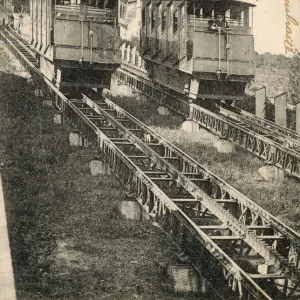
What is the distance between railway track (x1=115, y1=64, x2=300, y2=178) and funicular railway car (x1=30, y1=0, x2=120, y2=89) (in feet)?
8.47

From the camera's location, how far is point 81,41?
14773mm

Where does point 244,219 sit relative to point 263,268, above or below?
above

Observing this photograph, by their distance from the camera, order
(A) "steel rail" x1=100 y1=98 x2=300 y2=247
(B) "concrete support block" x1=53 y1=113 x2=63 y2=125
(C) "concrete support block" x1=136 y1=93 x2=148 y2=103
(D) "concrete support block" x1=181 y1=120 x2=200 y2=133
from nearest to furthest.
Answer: (A) "steel rail" x1=100 y1=98 x2=300 y2=247 < (B) "concrete support block" x1=53 y1=113 x2=63 y2=125 < (D) "concrete support block" x1=181 y1=120 x2=200 y2=133 < (C) "concrete support block" x1=136 y1=93 x2=148 y2=103

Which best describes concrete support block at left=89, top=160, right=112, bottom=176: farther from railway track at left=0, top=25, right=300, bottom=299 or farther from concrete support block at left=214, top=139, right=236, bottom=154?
concrete support block at left=214, top=139, right=236, bottom=154

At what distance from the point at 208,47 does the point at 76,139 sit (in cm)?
478

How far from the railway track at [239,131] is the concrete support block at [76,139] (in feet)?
11.9

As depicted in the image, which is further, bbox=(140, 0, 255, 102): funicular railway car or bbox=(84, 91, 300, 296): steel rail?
bbox=(140, 0, 255, 102): funicular railway car

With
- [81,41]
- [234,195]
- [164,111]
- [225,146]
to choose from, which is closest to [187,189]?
[234,195]

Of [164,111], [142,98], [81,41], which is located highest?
[81,41]

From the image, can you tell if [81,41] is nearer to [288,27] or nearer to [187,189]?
[288,27]

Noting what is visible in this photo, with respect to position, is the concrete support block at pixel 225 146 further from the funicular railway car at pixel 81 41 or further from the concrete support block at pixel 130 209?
the concrete support block at pixel 130 209

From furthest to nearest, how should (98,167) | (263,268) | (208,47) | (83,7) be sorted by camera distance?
1. (83,7)
2. (208,47)
3. (98,167)
4. (263,268)

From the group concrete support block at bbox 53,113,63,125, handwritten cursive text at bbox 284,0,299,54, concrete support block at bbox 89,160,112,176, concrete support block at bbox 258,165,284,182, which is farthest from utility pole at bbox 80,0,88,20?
handwritten cursive text at bbox 284,0,299,54

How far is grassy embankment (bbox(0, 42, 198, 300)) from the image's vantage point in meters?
6.94
